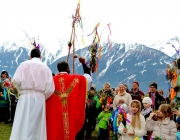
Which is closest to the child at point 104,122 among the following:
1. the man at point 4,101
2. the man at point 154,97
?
the man at point 154,97

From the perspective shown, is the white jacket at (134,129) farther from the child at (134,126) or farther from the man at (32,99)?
the man at (32,99)

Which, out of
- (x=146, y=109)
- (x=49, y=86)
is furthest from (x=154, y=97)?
(x=49, y=86)

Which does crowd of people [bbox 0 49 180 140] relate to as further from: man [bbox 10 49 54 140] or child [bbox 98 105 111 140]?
child [bbox 98 105 111 140]

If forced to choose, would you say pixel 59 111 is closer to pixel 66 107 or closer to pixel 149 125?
pixel 66 107

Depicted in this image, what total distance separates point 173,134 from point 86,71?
77.6 inches

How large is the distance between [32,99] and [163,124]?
244 cm

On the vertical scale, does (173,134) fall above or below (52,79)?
below

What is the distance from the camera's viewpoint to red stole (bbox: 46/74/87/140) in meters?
6.27

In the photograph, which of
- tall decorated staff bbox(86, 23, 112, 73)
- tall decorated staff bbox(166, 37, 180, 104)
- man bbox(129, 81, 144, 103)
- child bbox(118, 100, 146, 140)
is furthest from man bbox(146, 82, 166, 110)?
child bbox(118, 100, 146, 140)

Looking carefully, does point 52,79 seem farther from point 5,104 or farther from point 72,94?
point 5,104

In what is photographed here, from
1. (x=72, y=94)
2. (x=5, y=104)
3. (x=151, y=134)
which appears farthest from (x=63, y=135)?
(x=5, y=104)

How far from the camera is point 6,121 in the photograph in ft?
37.8

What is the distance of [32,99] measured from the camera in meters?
6.03

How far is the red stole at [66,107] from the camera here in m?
6.27
